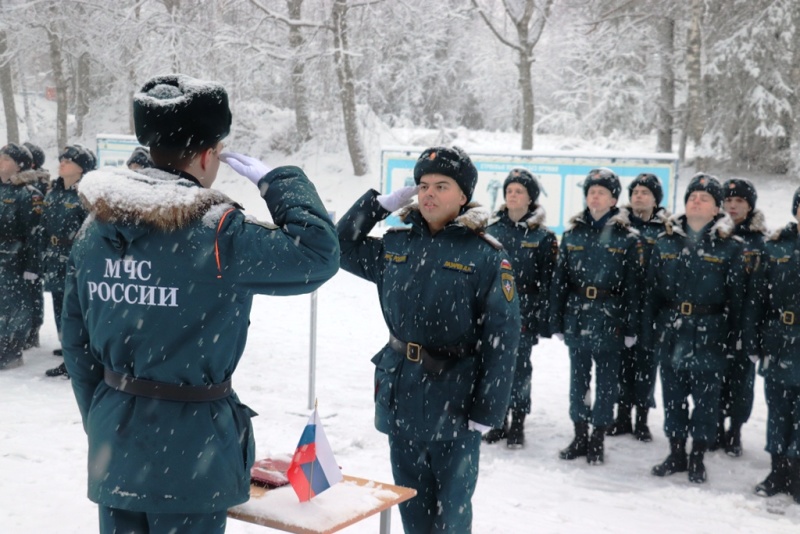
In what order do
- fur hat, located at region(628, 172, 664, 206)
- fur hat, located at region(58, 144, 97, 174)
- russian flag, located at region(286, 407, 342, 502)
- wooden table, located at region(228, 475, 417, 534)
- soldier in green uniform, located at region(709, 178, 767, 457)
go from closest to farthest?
wooden table, located at region(228, 475, 417, 534) < russian flag, located at region(286, 407, 342, 502) < soldier in green uniform, located at region(709, 178, 767, 457) < fur hat, located at region(628, 172, 664, 206) < fur hat, located at region(58, 144, 97, 174)

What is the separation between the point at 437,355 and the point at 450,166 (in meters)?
0.93

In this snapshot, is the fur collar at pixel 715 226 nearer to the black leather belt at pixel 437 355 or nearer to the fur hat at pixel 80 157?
the black leather belt at pixel 437 355

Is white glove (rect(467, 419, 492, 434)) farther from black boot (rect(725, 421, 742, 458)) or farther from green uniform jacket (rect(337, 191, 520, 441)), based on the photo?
black boot (rect(725, 421, 742, 458))

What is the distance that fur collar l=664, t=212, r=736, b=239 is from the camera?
6.25 m

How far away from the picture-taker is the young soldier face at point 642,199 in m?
7.68

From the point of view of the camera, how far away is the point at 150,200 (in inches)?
94.3

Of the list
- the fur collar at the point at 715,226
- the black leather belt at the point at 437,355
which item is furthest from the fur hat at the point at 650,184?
the black leather belt at the point at 437,355

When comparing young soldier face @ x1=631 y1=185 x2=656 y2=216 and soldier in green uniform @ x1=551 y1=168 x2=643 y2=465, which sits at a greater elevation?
young soldier face @ x1=631 y1=185 x2=656 y2=216

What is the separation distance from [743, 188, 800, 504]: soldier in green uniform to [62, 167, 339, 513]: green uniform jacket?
4.59 meters

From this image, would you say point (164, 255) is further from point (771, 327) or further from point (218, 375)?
point (771, 327)

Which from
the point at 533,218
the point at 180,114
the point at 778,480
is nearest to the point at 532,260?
the point at 533,218

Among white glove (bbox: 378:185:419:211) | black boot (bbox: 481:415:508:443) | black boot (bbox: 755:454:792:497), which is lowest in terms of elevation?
black boot (bbox: 481:415:508:443)

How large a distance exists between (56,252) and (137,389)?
6667 millimetres

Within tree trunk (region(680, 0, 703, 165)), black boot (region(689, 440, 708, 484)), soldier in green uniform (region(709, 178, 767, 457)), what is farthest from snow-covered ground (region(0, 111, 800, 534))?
tree trunk (region(680, 0, 703, 165))
